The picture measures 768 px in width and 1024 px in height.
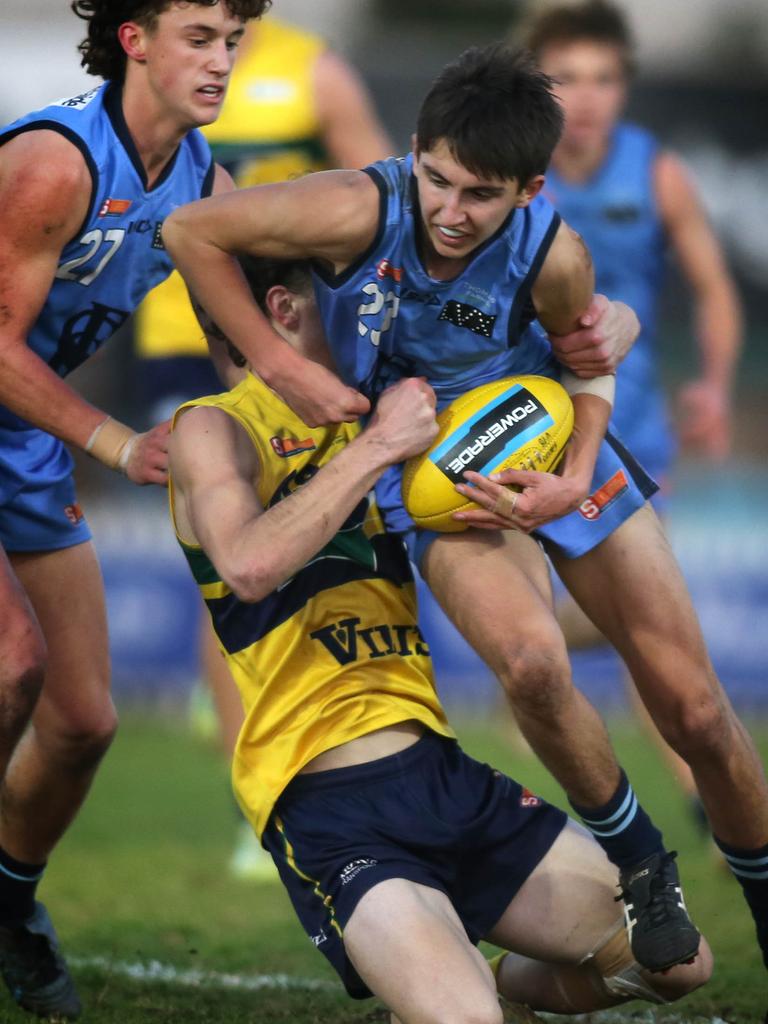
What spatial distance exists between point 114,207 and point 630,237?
3.75 metres

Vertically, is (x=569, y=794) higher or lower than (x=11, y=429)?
lower

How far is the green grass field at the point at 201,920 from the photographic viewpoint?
16.3 feet

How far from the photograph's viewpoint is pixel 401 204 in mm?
4301

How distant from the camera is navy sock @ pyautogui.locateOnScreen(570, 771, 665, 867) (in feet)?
14.2

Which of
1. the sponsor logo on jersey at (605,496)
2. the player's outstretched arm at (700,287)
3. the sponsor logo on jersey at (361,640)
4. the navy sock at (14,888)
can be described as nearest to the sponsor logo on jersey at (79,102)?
the sponsor logo on jersey at (361,640)

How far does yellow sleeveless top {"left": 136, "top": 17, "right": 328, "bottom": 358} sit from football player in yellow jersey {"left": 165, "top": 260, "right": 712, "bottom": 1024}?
3206mm

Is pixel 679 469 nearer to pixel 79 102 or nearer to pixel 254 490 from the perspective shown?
pixel 79 102

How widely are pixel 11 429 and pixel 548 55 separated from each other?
3763 millimetres

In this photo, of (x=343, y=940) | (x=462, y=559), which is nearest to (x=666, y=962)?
(x=343, y=940)

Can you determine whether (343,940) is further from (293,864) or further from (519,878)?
(519,878)

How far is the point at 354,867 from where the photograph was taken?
3.95m

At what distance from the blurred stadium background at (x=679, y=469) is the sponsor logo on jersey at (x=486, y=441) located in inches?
275

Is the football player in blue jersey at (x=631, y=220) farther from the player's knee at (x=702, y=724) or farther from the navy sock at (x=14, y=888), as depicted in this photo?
the navy sock at (x=14, y=888)

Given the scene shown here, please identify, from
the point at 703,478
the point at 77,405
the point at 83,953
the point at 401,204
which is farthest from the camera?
the point at 703,478
